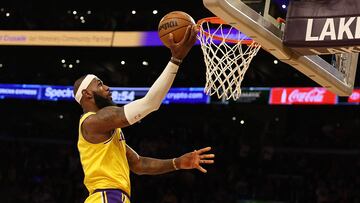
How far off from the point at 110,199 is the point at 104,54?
1164 cm

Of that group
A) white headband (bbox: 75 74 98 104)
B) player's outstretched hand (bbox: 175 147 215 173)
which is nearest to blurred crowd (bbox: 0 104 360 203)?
player's outstretched hand (bbox: 175 147 215 173)

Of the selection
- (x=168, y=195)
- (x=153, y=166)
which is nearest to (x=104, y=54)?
(x=168, y=195)

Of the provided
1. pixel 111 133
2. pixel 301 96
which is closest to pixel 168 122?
pixel 301 96

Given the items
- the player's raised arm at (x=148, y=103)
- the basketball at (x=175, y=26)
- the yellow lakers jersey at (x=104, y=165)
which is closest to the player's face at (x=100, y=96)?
the yellow lakers jersey at (x=104, y=165)

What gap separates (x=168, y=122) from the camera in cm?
1553

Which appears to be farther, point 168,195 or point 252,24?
point 168,195

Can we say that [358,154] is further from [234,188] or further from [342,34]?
[342,34]

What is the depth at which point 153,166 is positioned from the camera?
4.44 m

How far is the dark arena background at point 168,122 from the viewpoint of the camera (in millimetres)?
12594

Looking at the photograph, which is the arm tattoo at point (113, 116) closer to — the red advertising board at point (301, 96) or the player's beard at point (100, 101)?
the player's beard at point (100, 101)

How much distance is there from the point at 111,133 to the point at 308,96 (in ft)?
28.8

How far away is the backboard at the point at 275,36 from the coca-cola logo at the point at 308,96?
24.5 ft

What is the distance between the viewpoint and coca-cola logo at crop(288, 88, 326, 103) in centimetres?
1221

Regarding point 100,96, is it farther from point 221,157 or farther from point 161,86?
point 221,157
